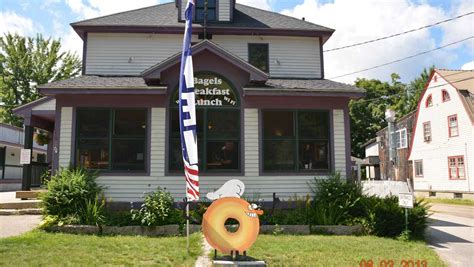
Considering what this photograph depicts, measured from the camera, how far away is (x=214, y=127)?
40.9 feet

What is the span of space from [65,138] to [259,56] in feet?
25.6

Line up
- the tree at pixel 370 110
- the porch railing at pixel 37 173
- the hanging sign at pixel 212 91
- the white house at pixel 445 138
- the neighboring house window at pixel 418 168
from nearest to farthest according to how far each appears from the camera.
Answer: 1. the hanging sign at pixel 212 91
2. the porch railing at pixel 37 173
3. the white house at pixel 445 138
4. the neighboring house window at pixel 418 168
5. the tree at pixel 370 110

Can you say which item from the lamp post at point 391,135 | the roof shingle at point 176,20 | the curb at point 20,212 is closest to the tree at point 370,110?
the lamp post at point 391,135

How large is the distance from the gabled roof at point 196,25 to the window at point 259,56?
1.85 ft

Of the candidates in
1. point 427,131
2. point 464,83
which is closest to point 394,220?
point 464,83

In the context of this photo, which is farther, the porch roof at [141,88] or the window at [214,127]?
the window at [214,127]

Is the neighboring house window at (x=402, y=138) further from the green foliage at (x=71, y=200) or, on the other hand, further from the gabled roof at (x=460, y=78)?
the green foliage at (x=71, y=200)

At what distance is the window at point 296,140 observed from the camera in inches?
496

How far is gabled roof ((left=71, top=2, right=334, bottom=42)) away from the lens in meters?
14.5

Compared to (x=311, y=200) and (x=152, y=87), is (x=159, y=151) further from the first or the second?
(x=311, y=200)

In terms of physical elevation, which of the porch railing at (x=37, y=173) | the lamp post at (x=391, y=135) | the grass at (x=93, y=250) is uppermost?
the lamp post at (x=391, y=135)

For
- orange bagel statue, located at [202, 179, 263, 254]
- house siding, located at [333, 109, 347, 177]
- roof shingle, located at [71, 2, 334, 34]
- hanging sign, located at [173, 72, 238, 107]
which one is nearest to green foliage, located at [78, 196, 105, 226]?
hanging sign, located at [173, 72, 238, 107]

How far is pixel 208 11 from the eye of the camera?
15.8 metres

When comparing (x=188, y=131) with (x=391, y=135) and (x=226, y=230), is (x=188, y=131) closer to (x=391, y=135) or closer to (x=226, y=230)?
(x=226, y=230)
